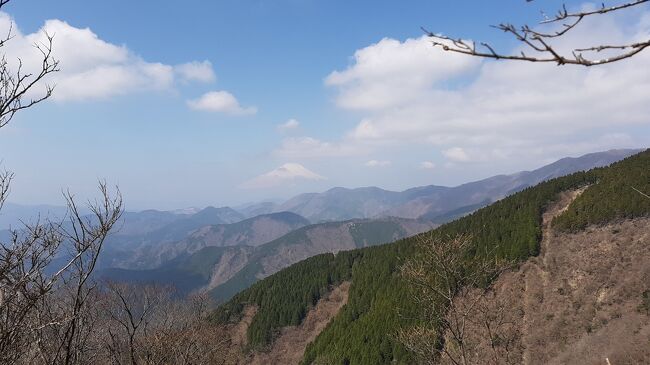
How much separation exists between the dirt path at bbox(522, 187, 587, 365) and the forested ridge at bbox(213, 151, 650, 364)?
141 centimetres

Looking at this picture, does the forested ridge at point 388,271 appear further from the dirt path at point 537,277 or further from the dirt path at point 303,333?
the dirt path at point 303,333

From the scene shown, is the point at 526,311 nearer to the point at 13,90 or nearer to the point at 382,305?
the point at 382,305

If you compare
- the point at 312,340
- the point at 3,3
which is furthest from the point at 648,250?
the point at 3,3

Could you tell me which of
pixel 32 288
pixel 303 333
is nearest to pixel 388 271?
pixel 303 333

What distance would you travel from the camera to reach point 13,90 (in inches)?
236

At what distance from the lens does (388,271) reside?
8169cm

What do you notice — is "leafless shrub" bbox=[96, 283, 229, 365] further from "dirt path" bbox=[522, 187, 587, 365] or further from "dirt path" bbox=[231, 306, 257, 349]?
"dirt path" bbox=[231, 306, 257, 349]

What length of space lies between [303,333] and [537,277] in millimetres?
49988

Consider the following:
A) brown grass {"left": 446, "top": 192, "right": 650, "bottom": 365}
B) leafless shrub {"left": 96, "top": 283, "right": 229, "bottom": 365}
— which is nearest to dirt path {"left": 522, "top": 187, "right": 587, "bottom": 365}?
brown grass {"left": 446, "top": 192, "right": 650, "bottom": 365}

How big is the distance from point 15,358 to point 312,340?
83.4 m

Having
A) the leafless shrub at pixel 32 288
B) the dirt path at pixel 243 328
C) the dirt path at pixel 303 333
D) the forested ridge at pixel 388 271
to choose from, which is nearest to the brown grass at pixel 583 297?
the forested ridge at pixel 388 271

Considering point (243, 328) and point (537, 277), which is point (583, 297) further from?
point (243, 328)

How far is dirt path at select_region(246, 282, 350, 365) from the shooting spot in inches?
3265

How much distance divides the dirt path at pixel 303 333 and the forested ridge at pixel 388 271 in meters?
1.98
